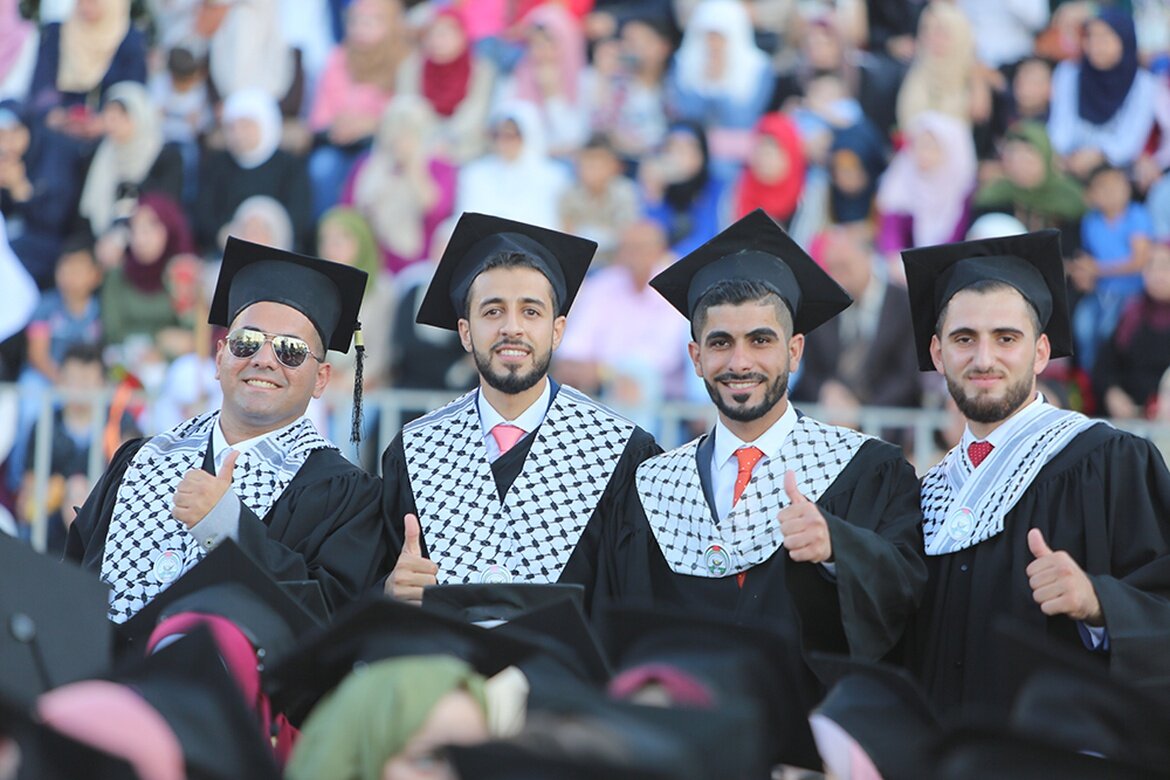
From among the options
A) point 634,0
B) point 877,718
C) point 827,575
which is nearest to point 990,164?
point 634,0

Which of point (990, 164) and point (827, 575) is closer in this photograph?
point (827, 575)

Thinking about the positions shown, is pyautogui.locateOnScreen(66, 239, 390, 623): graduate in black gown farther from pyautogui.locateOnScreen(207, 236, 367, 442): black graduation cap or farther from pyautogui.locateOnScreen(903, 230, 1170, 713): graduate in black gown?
pyautogui.locateOnScreen(903, 230, 1170, 713): graduate in black gown

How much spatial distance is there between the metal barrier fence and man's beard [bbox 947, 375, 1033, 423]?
317cm

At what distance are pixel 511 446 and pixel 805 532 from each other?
4.34 feet

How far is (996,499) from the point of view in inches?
211

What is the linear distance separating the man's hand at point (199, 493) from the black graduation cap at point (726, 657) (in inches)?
60.5

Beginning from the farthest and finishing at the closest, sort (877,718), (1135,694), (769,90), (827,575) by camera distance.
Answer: (769,90), (827,575), (877,718), (1135,694)

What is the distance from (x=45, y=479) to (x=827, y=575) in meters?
5.90

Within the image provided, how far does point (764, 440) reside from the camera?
5.75 m

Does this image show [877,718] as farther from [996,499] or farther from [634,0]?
[634,0]

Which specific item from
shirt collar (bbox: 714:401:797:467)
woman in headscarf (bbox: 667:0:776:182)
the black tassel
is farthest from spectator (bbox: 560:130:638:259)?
shirt collar (bbox: 714:401:797:467)

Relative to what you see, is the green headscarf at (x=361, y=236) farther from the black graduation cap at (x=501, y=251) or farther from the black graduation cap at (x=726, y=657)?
the black graduation cap at (x=726, y=657)

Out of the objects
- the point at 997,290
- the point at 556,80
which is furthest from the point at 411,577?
the point at 556,80

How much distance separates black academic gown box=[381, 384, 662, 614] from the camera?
581 cm
